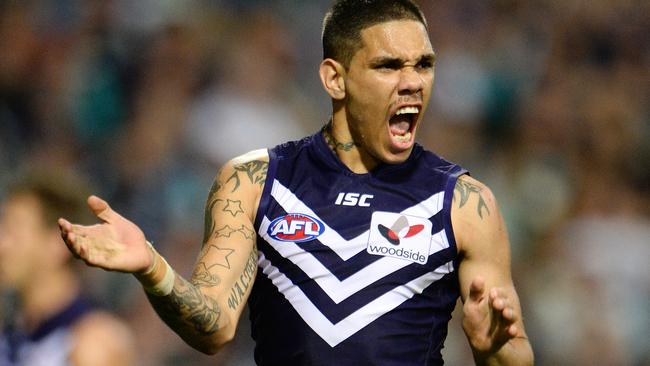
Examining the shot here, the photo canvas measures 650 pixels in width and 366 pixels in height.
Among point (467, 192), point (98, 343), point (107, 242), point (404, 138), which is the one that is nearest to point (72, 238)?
point (107, 242)

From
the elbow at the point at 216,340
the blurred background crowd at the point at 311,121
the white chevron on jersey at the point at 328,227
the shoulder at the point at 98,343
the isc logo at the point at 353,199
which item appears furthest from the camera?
the blurred background crowd at the point at 311,121

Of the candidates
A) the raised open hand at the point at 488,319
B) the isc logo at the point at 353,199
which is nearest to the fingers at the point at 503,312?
the raised open hand at the point at 488,319

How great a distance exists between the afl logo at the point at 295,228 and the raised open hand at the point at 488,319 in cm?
65

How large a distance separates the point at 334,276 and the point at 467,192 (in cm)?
60

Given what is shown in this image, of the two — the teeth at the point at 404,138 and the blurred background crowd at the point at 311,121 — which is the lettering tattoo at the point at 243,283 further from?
the blurred background crowd at the point at 311,121

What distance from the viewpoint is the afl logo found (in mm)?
4387

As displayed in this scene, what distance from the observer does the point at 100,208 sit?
3.65 metres

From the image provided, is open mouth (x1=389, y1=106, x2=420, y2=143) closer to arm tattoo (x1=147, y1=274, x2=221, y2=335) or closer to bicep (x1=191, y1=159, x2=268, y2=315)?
bicep (x1=191, y1=159, x2=268, y2=315)

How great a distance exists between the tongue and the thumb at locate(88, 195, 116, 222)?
1.28m

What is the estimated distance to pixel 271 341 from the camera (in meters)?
4.35

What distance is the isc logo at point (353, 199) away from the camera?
176 inches

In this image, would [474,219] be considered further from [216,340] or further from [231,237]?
[216,340]

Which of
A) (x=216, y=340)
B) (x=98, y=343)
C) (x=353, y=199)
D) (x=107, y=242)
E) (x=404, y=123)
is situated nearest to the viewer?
(x=107, y=242)

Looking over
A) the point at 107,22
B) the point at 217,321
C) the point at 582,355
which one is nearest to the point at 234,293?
the point at 217,321
